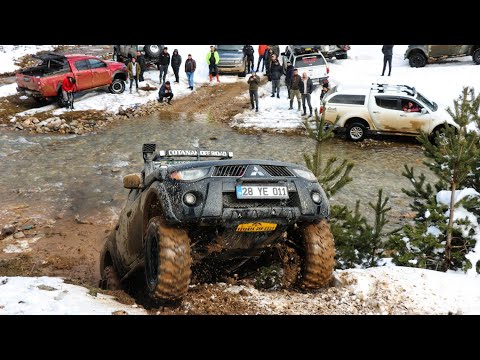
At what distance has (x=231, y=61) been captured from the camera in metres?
24.1

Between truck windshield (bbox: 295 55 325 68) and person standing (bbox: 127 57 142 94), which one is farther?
person standing (bbox: 127 57 142 94)

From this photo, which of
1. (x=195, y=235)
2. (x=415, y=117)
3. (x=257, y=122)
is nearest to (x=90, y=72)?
(x=257, y=122)

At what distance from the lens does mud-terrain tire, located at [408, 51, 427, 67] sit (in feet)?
76.6

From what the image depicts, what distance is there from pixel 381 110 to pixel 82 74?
1215cm

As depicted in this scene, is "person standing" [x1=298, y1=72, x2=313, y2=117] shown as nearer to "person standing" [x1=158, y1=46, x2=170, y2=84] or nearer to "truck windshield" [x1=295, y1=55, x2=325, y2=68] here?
"truck windshield" [x1=295, y1=55, x2=325, y2=68]

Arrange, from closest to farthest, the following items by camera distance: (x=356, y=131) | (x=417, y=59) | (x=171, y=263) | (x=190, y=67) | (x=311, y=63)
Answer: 1. (x=171, y=263)
2. (x=356, y=131)
3. (x=311, y=63)
4. (x=190, y=67)
5. (x=417, y=59)

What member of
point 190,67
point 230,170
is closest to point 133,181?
point 230,170

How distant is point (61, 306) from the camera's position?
14.7 feet

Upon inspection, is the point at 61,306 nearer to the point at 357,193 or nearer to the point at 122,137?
the point at 357,193

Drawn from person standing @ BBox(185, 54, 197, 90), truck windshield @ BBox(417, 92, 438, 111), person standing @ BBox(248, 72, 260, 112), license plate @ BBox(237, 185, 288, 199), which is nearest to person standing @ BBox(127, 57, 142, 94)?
person standing @ BBox(185, 54, 197, 90)

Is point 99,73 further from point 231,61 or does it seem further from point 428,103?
point 428,103

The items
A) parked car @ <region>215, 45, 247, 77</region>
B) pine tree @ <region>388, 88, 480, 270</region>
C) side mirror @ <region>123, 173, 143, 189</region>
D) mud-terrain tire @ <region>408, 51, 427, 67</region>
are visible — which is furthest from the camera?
parked car @ <region>215, 45, 247, 77</region>

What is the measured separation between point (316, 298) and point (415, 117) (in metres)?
12.5

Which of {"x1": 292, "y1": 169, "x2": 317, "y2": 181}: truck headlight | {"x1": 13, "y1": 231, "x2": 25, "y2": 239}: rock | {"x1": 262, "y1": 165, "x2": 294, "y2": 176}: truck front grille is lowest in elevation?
{"x1": 13, "y1": 231, "x2": 25, "y2": 239}: rock
